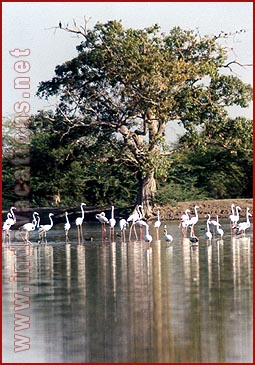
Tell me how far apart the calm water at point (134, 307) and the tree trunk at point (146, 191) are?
1722 cm

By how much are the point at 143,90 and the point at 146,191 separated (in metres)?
4.67

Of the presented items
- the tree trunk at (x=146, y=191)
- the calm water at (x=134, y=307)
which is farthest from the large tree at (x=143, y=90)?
the calm water at (x=134, y=307)

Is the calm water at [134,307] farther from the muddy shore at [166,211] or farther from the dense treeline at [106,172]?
the muddy shore at [166,211]

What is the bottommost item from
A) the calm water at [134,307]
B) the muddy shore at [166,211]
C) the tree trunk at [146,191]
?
the calm water at [134,307]

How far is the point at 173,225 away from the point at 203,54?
7.15m

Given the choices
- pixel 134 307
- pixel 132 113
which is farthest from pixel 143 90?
pixel 134 307

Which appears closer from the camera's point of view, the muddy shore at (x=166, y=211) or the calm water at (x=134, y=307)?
the calm water at (x=134, y=307)

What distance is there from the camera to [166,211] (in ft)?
137

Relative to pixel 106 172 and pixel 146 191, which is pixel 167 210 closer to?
pixel 146 191

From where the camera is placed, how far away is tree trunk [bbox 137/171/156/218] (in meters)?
40.5

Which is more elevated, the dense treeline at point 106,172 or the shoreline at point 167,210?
the dense treeline at point 106,172

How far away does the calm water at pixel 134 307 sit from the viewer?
35.9 feet

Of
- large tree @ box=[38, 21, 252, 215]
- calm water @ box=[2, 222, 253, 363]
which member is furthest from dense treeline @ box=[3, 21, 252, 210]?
calm water @ box=[2, 222, 253, 363]

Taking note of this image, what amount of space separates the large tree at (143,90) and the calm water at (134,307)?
15.3 m
